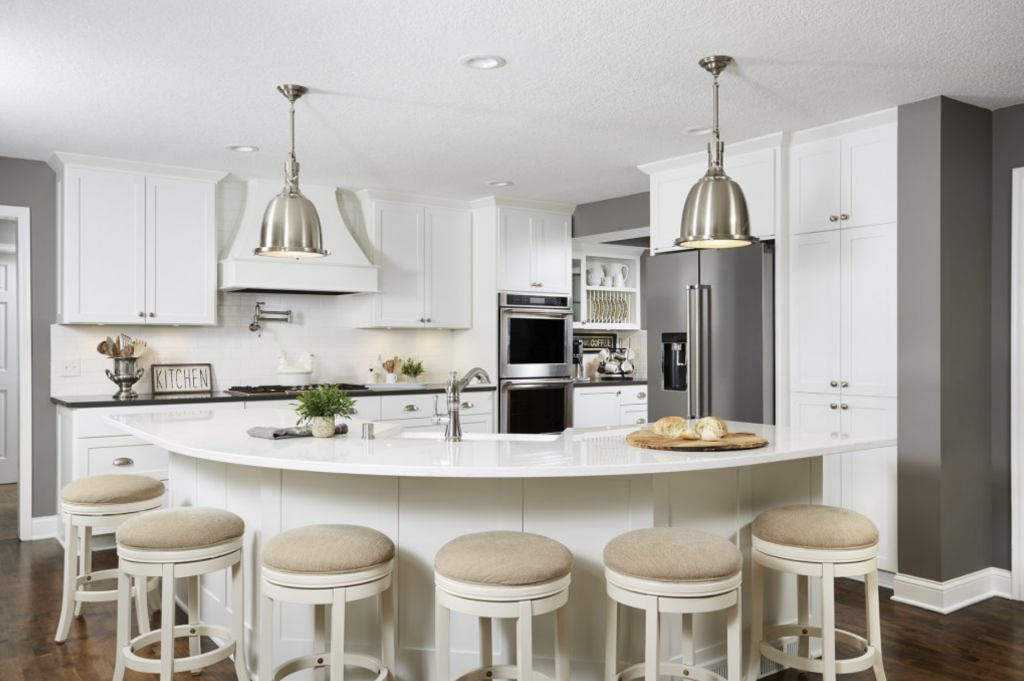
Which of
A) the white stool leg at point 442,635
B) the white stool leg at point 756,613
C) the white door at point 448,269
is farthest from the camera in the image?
the white door at point 448,269

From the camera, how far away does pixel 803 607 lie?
2.97 m

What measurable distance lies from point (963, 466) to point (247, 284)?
433 cm

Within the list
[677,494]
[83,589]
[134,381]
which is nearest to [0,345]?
[134,381]

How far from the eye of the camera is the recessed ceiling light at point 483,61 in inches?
127

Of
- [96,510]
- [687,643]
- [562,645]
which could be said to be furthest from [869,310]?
[96,510]

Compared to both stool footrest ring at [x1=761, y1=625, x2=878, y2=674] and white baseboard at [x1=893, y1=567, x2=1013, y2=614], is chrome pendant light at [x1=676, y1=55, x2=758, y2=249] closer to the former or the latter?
stool footrest ring at [x1=761, y1=625, x2=878, y2=674]

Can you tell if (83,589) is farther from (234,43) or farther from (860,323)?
(860,323)

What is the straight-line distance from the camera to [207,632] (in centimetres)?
291

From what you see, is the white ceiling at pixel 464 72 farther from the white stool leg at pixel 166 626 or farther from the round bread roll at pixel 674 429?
the white stool leg at pixel 166 626

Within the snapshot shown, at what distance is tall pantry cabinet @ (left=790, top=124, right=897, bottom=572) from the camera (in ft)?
13.2

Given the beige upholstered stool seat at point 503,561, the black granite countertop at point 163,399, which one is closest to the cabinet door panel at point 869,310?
the beige upholstered stool seat at point 503,561

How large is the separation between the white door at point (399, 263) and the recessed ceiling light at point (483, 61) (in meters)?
2.84

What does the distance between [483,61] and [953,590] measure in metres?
3.26

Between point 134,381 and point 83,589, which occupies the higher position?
point 134,381
